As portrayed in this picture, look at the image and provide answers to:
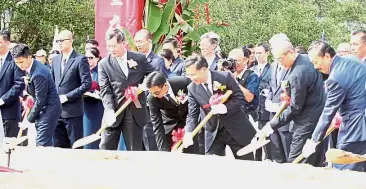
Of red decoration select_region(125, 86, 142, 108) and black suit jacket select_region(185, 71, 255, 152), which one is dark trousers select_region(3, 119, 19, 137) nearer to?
red decoration select_region(125, 86, 142, 108)

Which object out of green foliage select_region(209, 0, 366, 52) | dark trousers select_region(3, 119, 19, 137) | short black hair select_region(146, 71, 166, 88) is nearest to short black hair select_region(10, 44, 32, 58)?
dark trousers select_region(3, 119, 19, 137)

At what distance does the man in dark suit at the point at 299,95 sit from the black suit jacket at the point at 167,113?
1.12 metres

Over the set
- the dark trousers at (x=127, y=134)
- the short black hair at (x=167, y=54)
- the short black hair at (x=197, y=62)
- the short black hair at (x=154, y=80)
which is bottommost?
the dark trousers at (x=127, y=134)

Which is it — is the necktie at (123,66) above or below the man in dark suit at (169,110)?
above

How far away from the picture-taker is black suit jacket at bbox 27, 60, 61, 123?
7.07 m

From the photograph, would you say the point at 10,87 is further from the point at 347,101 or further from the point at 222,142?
the point at 347,101

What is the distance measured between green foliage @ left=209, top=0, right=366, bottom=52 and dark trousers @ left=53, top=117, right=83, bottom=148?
46.6ft

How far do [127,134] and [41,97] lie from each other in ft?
3.14

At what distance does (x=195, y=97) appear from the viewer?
6512 mm

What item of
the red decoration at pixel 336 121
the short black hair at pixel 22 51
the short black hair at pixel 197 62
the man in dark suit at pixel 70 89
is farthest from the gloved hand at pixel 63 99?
the red decoration at pixel 336 121

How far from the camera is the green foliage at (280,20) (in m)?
22.8

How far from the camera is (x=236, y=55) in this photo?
8.40m

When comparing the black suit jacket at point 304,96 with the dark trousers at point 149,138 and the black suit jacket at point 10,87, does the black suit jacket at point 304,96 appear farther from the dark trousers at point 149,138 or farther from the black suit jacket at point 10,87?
the black suit jacket at point 10,87

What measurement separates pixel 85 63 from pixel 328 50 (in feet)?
10.4
